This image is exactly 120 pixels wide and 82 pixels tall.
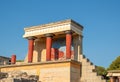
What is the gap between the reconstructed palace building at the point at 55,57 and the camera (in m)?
25.7

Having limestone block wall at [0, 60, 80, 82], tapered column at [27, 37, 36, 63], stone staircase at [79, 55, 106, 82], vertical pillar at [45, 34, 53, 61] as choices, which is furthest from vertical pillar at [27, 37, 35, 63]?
stone staircase at [79, 55, 106, 82]

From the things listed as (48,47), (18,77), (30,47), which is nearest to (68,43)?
(48,47)

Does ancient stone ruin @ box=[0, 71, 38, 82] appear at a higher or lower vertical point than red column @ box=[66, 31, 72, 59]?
lower

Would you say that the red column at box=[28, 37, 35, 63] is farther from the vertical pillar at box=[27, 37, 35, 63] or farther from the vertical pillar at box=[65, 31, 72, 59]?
the vertical pillar at box=[65, 31, 72, 59]

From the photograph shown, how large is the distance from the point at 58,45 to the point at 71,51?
2277 mm

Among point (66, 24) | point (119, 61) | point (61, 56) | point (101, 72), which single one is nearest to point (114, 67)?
point (119, 61)

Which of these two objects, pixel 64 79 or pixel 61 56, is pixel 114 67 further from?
pixel 64 79

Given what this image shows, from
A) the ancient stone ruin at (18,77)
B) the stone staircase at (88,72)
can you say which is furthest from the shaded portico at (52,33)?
the ancient stone ruin at (18,77)

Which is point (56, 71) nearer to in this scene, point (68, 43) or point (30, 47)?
point (68, 43)

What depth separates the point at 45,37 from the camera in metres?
31.0

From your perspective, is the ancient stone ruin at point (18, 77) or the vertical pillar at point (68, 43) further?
the vertical pillar at point (68, 43)

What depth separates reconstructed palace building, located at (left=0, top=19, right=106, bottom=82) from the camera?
25688 mm

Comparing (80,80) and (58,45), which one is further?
(58,45)

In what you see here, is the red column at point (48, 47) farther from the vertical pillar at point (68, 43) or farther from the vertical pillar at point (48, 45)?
the vertical pillar at point (68, 43)
